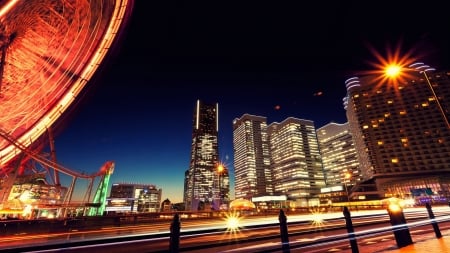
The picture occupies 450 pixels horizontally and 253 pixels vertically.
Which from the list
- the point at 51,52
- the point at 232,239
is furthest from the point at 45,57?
the point at 232,239

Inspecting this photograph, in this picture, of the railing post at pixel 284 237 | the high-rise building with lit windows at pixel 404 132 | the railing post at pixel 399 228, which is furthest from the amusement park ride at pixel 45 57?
the high-rise building with lit windows at pixel 404 132

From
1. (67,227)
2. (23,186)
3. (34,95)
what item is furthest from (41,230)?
(23,186)

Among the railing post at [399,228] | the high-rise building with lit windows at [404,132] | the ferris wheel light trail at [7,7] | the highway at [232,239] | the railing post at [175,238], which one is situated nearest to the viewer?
the highway at [232,239]

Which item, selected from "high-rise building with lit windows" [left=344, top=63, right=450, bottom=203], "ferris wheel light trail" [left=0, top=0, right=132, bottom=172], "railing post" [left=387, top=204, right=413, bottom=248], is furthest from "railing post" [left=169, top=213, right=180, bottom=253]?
"high-rise building with lit windows" [left=344, top=63, right=450, bottom=203]

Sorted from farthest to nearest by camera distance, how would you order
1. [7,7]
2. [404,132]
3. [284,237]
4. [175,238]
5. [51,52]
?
1. [404,132]
2. [51,52]
3. [7,7]
4. [284,237]
5. [175,238]

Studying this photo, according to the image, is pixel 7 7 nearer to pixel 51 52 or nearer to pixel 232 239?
pixel 51 52

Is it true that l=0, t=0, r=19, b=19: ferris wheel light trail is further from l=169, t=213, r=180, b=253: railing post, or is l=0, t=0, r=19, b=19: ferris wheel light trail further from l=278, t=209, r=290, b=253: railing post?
l=278, t=209, r=290, b=253: railing post

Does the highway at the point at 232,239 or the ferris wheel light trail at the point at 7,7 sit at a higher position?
the ferris wheel light trail at the point at 7,7

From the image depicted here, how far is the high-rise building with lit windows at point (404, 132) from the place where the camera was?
113875mm

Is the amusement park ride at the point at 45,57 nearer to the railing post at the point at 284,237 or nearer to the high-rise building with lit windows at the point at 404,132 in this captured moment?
the railing post at the point at 284,237

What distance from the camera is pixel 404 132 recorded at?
128 meters

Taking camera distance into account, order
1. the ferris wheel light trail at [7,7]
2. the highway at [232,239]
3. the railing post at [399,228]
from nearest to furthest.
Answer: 1. the highway at [232,239]
2. the railing post at [399,228]
3. the ferris wheel light trail at [7,7]

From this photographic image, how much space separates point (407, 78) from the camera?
14062 cm

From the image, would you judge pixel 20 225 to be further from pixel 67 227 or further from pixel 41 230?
pixel 67 227
